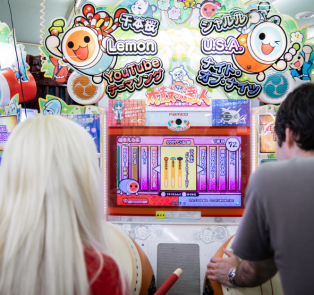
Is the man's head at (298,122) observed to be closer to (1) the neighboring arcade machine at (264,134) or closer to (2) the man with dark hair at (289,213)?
(2) the man with dark hair at (289,213)

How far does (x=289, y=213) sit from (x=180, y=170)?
1068mm

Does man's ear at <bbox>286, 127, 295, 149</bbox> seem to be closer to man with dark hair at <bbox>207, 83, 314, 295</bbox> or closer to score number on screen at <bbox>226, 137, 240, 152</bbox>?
man with dark hair at <bbox>207, 83, 314, 295</bbox>

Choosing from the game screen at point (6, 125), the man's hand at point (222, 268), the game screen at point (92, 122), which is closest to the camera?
the man's hand at point (222, 268)

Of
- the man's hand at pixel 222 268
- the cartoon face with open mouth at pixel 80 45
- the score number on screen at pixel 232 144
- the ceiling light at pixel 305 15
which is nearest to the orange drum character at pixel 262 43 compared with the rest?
the score number on screen at pixel 232 144

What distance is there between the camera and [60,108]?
1880 mm

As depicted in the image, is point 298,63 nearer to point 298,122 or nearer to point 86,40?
point 298,122

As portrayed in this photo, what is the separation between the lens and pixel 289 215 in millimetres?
830

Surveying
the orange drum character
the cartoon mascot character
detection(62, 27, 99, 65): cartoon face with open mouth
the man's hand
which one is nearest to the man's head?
the man's hand

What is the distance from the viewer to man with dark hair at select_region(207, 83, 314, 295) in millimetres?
821

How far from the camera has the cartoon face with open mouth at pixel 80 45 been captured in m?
1.79

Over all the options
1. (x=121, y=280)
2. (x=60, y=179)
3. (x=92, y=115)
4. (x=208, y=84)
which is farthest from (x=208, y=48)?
(x=121, y=280)

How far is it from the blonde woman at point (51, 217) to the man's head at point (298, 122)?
0.80 metres

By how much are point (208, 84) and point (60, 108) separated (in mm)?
1138

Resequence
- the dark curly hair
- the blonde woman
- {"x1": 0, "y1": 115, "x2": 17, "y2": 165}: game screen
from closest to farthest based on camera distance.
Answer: the blonde woman < the dark curly hair < {"x1": 0, "y1": 115, "x2": 17, "y2": 165}: game screen
